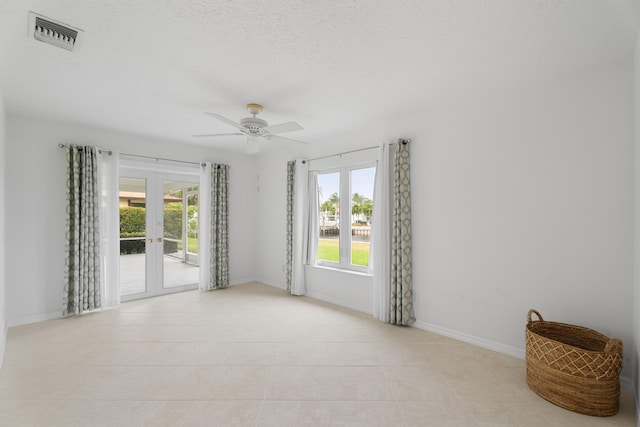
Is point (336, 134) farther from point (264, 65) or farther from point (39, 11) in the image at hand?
point (39, 11)

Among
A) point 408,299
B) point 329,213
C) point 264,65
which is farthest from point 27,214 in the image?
point 408,299

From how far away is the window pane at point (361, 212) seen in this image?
4242 mm

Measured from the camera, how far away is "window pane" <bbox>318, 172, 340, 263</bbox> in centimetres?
467

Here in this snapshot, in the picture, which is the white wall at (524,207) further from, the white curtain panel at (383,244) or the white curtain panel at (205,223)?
the white curtain panel at (205,223)

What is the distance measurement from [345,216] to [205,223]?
2.52 meters

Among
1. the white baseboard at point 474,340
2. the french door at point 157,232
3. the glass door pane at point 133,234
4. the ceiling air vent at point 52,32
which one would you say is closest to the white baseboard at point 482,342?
the white baseboard at point 474,340

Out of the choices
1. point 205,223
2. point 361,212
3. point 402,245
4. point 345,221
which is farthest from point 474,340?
point 205,223

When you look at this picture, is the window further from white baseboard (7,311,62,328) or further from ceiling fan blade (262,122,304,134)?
white baseboard (7,311,62,328)

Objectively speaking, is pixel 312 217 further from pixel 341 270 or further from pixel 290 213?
pixel 341 270

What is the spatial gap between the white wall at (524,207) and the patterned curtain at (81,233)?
163 inches

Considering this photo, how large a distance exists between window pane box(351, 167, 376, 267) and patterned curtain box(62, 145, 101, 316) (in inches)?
142

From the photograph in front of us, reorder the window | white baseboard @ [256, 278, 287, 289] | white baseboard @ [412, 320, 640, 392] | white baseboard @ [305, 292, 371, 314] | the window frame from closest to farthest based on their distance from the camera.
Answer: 1. white baseboard @ [412, 320, 640, 392]
2. white baseboard @ [305, 292, 371, 314]
3. the window
4. the window frame
5. white baseboard @ [256, 278, 287, 289]

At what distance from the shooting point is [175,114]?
357cm

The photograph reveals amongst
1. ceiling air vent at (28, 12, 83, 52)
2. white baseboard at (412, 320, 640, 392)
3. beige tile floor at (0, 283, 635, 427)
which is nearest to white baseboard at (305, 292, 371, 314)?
beige tile floor at (0, 283, 635, 427)
